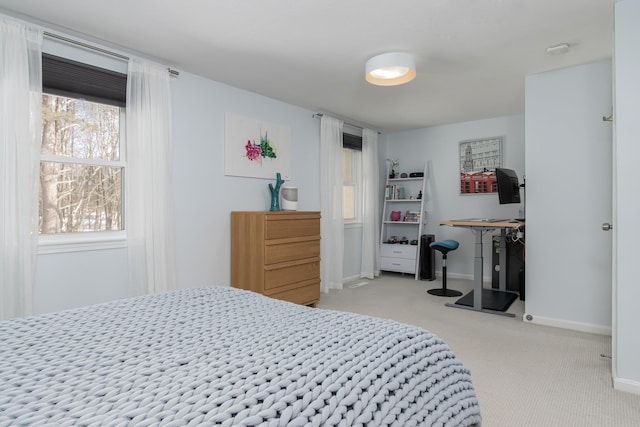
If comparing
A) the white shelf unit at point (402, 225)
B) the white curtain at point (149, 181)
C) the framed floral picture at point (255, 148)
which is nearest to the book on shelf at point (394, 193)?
the white shelf unit at point (402, 225)

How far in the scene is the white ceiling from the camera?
2229 mm

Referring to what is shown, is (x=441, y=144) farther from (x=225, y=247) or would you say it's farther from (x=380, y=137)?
(x=225, y=247)

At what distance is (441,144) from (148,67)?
414cm

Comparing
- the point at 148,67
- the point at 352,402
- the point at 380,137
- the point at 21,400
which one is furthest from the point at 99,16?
the point at 380,137

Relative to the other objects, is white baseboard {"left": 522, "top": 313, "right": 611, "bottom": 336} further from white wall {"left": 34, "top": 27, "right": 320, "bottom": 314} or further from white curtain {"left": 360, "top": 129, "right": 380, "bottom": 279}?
white wall {"left": 34, "top": 27, "right": 320, "bottom": 314}

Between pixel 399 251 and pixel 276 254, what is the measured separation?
263 centimetres

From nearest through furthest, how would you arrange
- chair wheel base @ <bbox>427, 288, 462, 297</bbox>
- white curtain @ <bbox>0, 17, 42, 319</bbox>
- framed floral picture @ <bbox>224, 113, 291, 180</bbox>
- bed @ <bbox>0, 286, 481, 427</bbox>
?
1. bed @ <bbox>0, 286, 481, 427</bbox>
2. white curtain @ <bbox>0, 17, 42, 319</bbox>
3. framed floral picture @ <bbox>224, 113, 291, 180</bbox>
4. chair wheel base @ <bbox>427, 288, 462, 297</bbox>

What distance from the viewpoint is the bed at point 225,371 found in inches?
26.8

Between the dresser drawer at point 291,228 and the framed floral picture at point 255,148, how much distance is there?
2.27ft

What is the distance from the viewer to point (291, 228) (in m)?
3.60

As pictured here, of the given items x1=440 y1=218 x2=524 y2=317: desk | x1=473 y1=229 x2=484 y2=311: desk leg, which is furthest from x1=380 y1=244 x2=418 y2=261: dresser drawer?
x1=473 y1=229 x2=484 y2=311: desk leg

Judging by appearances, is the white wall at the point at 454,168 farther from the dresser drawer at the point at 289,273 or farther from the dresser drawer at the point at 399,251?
the dresser drawer at the point at 289,273

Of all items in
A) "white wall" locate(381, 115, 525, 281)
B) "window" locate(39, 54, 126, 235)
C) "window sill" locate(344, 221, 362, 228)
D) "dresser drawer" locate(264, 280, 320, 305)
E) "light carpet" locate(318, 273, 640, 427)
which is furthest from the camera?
"window sill" locate(344, 221, 362, 228)

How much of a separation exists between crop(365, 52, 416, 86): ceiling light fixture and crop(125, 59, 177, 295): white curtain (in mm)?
1723
